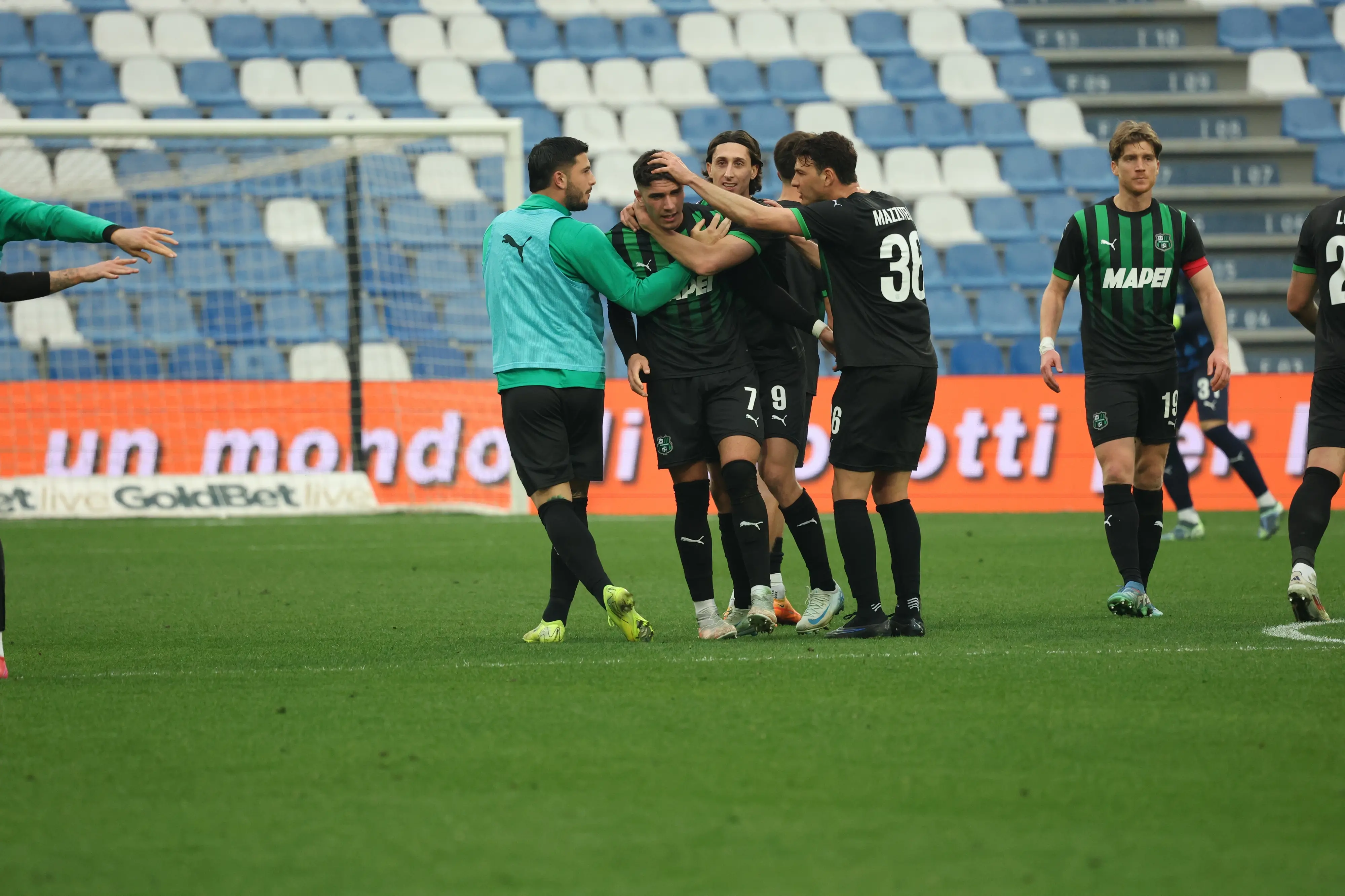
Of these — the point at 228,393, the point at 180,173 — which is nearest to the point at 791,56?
the point at 180,173

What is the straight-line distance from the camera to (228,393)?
45.2 feet

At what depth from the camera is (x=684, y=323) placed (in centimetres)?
557

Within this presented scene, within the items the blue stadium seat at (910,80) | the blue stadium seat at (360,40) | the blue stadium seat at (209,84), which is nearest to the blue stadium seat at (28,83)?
the blue stadium seat at (209,84)

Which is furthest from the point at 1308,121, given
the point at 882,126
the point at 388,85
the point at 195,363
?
the point at 195,363

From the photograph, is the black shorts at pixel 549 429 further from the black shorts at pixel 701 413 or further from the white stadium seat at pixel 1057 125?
the white stadium seat at pixel 1057 125

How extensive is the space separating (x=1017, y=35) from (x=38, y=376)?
1323 centimetres

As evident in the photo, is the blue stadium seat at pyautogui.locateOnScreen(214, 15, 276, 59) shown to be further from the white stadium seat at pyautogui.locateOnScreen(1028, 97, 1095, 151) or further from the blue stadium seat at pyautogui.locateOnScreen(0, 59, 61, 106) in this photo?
the white stadium seat at pyautogui.locateOnScreen(1028, 97, 1095, 151)

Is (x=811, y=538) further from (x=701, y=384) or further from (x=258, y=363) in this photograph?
(x=258, y=363)

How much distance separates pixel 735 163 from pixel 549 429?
51.9 inches

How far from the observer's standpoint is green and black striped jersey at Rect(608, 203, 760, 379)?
555cm

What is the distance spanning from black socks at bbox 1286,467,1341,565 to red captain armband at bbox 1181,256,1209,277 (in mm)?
1000

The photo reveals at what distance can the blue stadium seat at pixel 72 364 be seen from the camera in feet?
49.0

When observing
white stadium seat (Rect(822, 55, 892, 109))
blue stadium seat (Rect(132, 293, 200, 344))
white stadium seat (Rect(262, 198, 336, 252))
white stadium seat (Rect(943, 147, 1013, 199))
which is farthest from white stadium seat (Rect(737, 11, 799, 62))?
blue stadium seat (Rect(132, 293, 200, 344))

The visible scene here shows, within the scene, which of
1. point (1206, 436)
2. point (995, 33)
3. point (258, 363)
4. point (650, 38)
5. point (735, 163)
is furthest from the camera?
point (995, 33)
